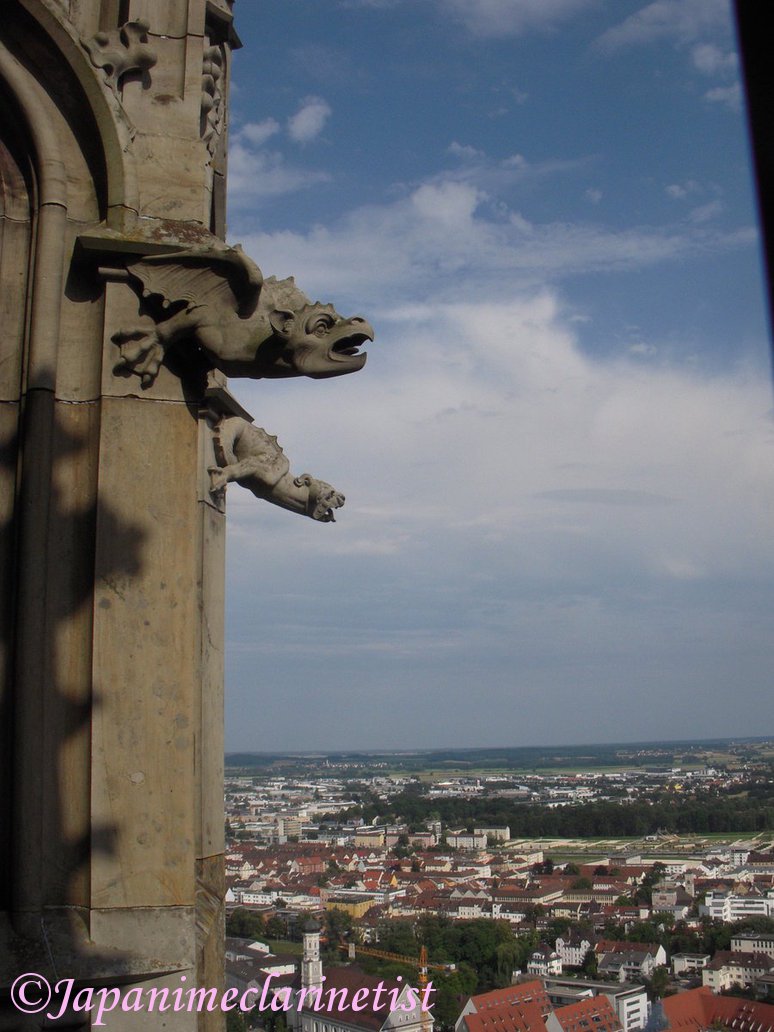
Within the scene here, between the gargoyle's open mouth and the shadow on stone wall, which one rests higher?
the gargoyle's open mouth

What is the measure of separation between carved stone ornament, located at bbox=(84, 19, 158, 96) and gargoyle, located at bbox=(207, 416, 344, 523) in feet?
3.77

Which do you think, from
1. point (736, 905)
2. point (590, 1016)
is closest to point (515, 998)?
point (590, 1016)

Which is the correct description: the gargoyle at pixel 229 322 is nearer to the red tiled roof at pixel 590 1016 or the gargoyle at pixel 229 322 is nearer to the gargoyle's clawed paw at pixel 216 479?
the gargoyle's clawed paw at pixel 216 479

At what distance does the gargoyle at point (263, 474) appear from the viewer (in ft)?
13.7

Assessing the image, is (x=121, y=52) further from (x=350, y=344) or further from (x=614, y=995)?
(x=614, y=995)

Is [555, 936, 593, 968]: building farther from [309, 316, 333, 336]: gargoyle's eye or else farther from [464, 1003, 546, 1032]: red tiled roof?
[309, 316, 333, 336]: gargoyle's eye

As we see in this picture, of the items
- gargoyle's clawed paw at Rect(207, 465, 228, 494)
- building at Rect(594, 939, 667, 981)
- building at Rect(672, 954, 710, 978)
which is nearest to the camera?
gargoyle's clawed paw at Rect(207, 465, 228, 494)

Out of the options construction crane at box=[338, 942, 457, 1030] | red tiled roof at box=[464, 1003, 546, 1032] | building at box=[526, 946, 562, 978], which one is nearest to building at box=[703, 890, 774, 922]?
building at box=[526, 946, 562, 978]

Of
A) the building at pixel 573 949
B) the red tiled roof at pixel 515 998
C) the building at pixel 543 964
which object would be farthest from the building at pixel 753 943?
the red tiled roof at pixel 515 998

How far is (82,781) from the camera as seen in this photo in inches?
131

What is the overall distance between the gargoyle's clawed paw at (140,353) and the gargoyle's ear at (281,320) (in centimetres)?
34

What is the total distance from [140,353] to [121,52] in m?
1.00

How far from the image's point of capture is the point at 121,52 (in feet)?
12.6

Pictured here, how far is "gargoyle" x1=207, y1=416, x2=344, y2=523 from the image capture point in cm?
417
